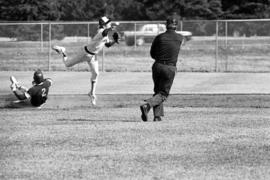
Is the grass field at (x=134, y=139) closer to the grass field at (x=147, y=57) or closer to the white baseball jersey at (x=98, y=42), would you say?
the white baseball jersey at (x=98, y=42)

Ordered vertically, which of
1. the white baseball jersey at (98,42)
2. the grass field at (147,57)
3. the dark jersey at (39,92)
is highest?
the white baseball jersey at (98,42)

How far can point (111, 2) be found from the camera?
251 ft

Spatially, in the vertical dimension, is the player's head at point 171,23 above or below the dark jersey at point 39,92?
above

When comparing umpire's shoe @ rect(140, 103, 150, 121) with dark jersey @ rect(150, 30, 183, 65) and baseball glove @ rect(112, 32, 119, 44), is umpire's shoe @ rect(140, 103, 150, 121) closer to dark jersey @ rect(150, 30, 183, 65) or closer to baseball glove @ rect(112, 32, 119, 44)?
dark jersey @ rect(150, 30, 183, 65)

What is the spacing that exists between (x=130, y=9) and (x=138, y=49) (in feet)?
112

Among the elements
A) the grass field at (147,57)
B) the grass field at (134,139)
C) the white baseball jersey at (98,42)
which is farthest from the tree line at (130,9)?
the white baseball jersey at (98,42)

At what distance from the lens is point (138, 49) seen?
134 ft

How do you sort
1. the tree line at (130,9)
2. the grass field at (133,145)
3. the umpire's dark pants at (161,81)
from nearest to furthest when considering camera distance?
the grass field at (133,145)
the umpire's dark pants at (161,81)
the tree line at (130,9)

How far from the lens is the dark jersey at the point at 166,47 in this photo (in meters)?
14.7

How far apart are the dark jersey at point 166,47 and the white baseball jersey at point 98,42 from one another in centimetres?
450

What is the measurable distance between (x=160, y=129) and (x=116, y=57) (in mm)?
26090

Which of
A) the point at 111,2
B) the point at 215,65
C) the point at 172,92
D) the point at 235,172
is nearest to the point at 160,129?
the point at 235,172

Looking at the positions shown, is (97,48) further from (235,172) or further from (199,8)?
(199,8)

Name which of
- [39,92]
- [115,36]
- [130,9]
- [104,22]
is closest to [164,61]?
[39,92]
